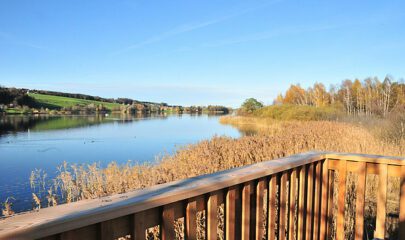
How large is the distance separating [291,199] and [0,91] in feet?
214

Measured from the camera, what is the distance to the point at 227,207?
1.64 m

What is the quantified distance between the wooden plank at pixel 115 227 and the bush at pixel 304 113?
21688 millimetres

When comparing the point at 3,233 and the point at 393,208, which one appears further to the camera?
the point at 393,208

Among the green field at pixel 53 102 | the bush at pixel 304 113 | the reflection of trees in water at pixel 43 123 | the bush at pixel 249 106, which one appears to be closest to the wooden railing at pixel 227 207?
the bush at pixel 304 113

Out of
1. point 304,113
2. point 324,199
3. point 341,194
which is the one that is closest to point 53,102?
point 304,113

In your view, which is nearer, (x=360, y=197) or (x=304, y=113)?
(x=360, y=197)

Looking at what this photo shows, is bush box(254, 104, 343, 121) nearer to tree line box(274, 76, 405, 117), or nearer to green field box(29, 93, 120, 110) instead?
tree line box(274, 76, 405, 117)

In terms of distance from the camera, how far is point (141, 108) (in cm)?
8700

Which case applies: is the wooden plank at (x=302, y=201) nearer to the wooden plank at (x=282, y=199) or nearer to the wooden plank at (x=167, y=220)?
the wooden plank at (x=282, y=199)

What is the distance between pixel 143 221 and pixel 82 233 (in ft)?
0.82

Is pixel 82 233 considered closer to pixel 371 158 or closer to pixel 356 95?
pixel 371 158

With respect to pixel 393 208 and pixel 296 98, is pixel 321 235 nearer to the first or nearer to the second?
pixel 393 208

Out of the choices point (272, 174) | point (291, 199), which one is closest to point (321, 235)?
point (291, 199)

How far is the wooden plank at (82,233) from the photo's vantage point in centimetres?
98
